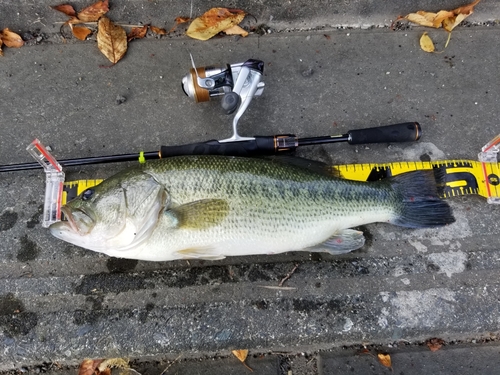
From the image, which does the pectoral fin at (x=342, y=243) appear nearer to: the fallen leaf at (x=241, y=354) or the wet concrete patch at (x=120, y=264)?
the fallen leaf at (x=241, y=354)

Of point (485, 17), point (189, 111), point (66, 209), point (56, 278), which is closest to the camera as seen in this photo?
point (66, 209)

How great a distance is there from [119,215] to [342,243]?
1636mm

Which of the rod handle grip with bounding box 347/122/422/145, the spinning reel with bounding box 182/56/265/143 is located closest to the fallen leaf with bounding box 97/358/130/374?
the spinning reel with bounding box 182/56/265/143

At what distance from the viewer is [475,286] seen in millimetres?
2898

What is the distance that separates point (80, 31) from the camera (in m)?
3.38

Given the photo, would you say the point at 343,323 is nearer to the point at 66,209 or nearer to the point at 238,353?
the point at 238,353

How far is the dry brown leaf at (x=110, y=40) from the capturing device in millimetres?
3344

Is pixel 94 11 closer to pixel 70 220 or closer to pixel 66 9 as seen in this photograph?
pixel 66 9

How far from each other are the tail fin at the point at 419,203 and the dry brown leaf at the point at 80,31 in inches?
119

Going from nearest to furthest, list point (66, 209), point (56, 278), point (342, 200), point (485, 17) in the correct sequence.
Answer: point (66, 209) → point (342, 200) → point (56, 278) → point (485, 17)

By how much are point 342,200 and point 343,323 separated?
0.95 m

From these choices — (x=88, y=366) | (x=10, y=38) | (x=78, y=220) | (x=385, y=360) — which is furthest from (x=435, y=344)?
(x=10, y=38)

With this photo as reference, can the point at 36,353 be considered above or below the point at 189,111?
below

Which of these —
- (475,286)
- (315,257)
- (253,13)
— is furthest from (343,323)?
(253,13)
